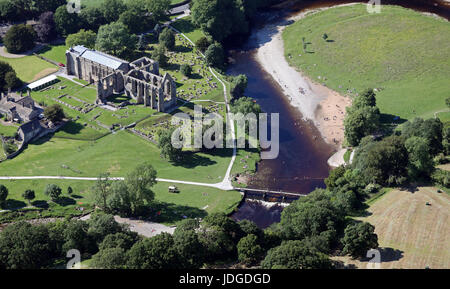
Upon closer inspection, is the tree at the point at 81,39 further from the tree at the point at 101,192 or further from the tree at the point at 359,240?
the tree at the point at 359,240

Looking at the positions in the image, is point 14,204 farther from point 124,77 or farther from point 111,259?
point 124,77

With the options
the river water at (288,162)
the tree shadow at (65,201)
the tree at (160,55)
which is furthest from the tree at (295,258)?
the tree at (160,55)

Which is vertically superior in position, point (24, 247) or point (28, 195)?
point (24, 247)

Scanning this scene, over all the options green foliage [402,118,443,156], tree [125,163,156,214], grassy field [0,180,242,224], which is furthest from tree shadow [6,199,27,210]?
green foliage [402,118,443,156]

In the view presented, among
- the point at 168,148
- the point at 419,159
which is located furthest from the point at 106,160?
the point at 419,159

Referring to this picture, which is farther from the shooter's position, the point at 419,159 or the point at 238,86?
the point at 238,86

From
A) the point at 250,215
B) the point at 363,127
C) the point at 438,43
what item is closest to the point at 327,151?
the point at 363,127

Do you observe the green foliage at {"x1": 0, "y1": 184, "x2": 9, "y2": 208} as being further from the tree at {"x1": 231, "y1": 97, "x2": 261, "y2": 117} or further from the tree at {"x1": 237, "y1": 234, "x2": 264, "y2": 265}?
the tree at {"x1": 231, "y1": 97, "x2": 261, "y2": 117}
